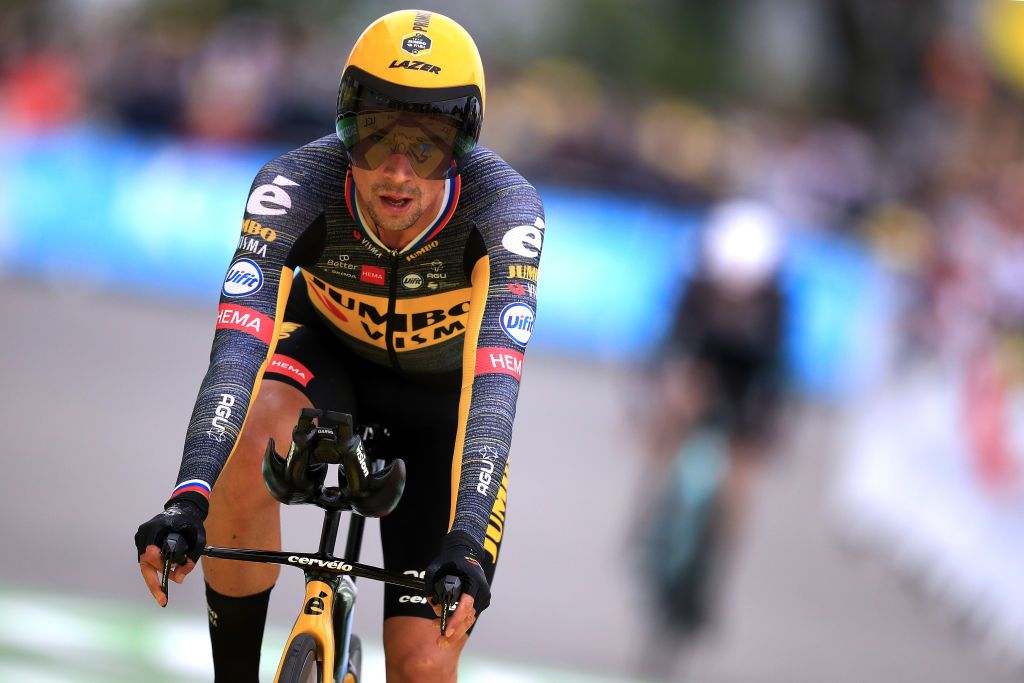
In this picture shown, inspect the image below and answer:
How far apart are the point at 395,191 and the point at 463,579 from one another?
101 cm

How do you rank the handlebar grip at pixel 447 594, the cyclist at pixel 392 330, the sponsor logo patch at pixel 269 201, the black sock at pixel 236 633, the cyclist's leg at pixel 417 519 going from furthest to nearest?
the black sock at pixel 236 633 < the cyclist's leg at pixel 417 519 < the sponsor logo patch at pixel 269 201 < the cyclist at pixel 392 330 < the handlebar grip at pixel 447 594

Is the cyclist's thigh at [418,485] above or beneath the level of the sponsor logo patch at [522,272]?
beneath

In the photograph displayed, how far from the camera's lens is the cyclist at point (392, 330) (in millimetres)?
3652

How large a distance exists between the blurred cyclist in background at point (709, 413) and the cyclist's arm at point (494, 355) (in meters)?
4.19

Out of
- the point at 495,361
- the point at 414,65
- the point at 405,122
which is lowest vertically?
the point at 495,361

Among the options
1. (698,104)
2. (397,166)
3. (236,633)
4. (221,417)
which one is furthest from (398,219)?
(698,104)

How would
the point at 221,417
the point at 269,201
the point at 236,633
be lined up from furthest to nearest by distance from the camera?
the point at 236,633 → the point at 269,201 → the point at 221,417

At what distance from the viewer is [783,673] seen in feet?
26.1

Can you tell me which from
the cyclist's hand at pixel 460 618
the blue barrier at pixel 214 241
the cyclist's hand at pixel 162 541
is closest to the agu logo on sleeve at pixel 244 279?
the cyclist's hand at pixel 162 541

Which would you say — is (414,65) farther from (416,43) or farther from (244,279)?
(244,279)

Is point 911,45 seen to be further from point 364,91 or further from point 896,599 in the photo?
point 364,91

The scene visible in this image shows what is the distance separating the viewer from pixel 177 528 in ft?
10.9

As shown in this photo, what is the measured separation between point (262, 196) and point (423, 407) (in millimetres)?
816

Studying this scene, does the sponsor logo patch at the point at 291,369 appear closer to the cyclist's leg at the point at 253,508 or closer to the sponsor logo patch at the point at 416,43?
the cyclist's leg at the point at 253,508
